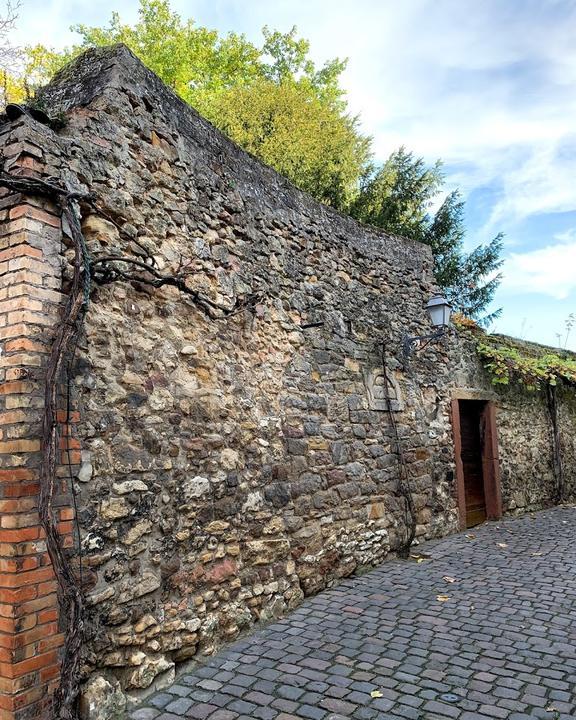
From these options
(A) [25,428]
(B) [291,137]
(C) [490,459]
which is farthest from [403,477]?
(B) [291,137]

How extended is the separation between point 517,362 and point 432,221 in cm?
738

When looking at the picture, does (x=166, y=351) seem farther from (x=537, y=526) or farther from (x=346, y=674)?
(x=537, y=526)

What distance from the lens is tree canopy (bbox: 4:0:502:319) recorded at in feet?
42.8

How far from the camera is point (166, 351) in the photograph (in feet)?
11.8

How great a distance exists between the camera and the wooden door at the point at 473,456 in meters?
7.67

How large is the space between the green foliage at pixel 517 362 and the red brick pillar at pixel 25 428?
6.34 metres

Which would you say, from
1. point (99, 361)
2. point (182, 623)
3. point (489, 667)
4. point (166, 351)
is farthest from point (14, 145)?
point (489, 667)

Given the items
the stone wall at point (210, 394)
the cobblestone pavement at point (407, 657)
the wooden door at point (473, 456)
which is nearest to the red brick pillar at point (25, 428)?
the stone wall at point (210, 394)

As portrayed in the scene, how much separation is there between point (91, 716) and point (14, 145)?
110 inches

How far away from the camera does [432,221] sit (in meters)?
15.0

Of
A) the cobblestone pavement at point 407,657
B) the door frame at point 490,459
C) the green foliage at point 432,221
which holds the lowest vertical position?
the cobblestone pavement at point 407,657

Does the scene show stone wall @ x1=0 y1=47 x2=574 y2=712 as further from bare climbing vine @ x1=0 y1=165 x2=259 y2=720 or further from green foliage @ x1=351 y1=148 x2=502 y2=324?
green foliage @ x1=351 y1=148 x2=502 y2=324

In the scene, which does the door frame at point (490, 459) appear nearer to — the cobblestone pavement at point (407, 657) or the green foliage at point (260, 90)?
the cobblestone pavement at point (407, 657)

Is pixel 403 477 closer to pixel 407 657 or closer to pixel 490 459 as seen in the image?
pixel 490 459
